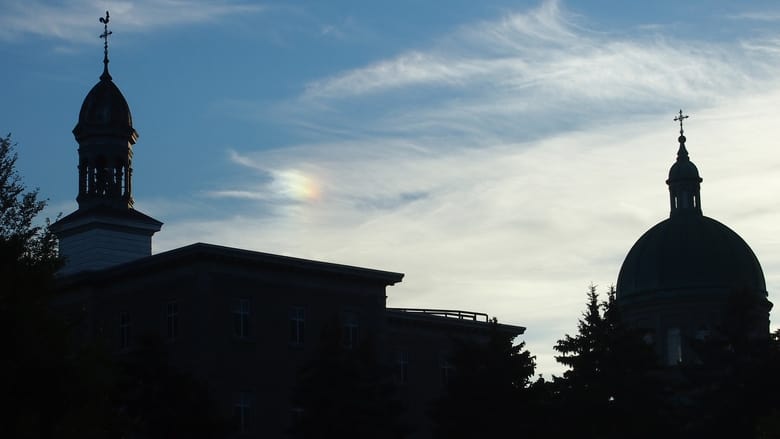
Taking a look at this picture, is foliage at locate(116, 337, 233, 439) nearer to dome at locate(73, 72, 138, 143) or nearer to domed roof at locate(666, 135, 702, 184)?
dome at locate(73, 72, 138, 143)

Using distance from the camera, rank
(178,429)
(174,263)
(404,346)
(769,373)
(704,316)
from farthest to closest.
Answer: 1. (704,316)
2. (404,346)
3. (174,263)
4. (769,373)
5. (178,429)

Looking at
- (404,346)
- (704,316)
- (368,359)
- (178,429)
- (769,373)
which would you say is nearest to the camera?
(178,429)

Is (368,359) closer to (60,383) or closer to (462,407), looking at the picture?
(462,407)

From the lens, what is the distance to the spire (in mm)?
112688

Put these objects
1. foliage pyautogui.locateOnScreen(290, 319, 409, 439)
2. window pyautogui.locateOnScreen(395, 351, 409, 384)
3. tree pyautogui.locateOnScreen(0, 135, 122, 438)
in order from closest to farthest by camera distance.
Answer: tree pyautogui.locateOnScreen(0, 135, 122, 438) → foliage pyautogui.locateOnScreen(290, 319, 409, 439) → window pyautogui.locateOnScreen(395, 351, 409, 384)

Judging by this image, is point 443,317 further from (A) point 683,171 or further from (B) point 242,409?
(A) point 683,171

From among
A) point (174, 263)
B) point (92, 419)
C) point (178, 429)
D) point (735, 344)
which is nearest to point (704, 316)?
point (735, 344)

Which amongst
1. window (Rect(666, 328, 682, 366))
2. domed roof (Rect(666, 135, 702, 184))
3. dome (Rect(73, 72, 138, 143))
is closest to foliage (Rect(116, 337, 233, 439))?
dome (Rect(73, 72, 138, 143))

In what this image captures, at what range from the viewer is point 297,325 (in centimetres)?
6688

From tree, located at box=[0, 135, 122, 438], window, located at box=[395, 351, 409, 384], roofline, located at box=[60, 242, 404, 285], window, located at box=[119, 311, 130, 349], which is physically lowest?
tree, located at box=[0, 135, 122, 438]

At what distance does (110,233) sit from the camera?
75.8m

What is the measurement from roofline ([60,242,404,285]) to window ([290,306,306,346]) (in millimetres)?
1730

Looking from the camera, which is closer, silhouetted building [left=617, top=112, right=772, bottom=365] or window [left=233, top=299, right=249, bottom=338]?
window [left=233, top=299, right=249, bottom=338]

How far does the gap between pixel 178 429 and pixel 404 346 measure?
2466cm
